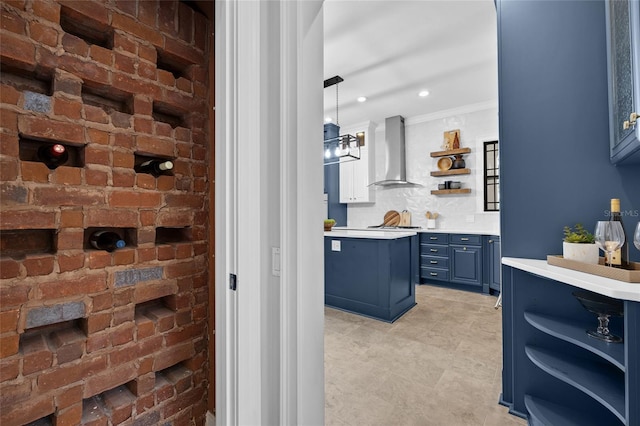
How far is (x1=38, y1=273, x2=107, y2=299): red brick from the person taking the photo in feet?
3.29

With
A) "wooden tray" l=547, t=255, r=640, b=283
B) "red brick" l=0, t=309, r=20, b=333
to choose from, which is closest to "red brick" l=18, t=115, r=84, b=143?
"red brick" l=0, t=309, r=20, b=333

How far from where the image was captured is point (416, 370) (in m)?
2.16

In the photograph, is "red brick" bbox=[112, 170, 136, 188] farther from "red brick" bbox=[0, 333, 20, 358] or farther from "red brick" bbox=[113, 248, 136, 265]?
"red brick" bbox=[0, 333, 20, 358]

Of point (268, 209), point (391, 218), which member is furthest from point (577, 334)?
point (391, 218)

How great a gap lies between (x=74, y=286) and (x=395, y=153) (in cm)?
521

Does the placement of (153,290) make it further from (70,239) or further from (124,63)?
(124,63)

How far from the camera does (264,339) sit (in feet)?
3.61

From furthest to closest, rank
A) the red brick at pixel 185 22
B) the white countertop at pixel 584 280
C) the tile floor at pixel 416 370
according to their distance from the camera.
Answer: the tile floor at pixel 416 370
the red brick at pixel 185 22
the white countertop at pixel 584 280

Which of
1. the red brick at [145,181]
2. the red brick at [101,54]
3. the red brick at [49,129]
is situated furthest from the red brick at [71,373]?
the red brick at [101,54]

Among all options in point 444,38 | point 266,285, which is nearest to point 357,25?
point 444,38

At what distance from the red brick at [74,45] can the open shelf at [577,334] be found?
232cm

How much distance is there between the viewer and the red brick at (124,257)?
117 centimetres

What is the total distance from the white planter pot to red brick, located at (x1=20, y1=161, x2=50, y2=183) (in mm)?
2284

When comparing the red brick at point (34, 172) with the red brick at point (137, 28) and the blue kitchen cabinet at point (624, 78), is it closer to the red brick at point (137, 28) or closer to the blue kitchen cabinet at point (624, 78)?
the red brick at point (137, 28)
